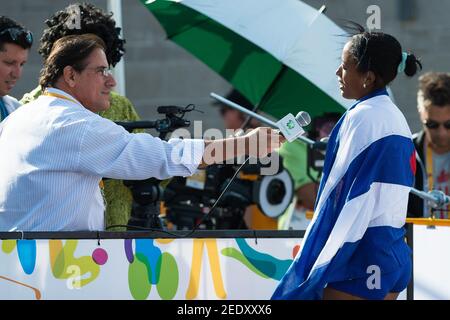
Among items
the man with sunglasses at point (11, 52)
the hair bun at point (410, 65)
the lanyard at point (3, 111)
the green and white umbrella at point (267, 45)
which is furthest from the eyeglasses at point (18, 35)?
the hair bun at point (410, 65)

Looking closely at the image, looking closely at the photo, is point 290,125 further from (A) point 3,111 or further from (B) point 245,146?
(A) point 3,111

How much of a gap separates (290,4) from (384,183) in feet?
10.5

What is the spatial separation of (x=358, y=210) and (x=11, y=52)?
6.50 feet

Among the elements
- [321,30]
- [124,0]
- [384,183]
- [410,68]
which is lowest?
[384,183]

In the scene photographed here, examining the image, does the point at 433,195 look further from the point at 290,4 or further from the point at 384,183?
the point at 290,4

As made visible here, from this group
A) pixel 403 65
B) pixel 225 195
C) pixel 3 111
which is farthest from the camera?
pixel 225 195

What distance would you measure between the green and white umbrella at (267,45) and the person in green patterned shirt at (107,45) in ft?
3.77

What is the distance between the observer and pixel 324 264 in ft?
11.5

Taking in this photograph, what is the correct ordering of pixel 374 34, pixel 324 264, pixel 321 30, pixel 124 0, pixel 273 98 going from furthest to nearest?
pixel 124 0, pixel 273 98, pixel 321 30, pixel 374 34, pixel 324 264

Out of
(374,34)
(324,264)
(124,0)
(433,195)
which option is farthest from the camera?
(124,0)

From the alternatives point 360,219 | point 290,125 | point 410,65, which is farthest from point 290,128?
point 410,65

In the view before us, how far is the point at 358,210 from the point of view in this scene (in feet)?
11.5

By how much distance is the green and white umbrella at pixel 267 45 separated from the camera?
20.9 ft

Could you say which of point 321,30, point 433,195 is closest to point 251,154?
point 433,195
